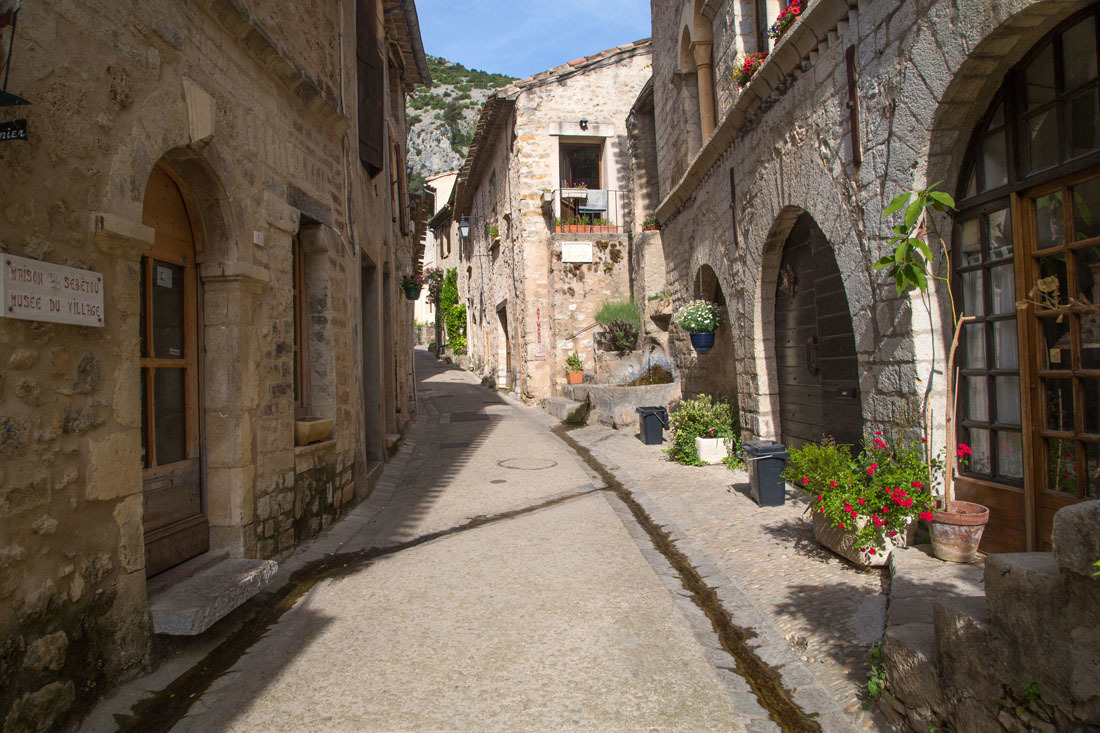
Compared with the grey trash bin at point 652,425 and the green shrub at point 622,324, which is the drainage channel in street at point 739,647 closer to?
the grey trash bin at point 652,425

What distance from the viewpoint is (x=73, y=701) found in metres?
2.62

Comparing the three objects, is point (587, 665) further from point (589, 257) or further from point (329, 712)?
point (589, 257)

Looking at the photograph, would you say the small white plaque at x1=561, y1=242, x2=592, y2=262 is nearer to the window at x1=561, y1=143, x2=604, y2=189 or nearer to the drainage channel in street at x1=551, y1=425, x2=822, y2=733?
the window at x1=561, y1=143, x2=604, y2=189

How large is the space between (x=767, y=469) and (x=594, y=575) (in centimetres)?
221

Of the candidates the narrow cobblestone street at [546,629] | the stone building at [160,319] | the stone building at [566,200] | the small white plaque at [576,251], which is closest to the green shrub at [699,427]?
the narrow cobblestone street at [546,629]

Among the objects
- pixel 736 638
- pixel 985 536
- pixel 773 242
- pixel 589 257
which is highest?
pixel 589 257

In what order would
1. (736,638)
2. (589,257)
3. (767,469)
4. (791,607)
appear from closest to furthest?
1. (736,638)
2. (791,607)
3. (767,469)
4. (589,257)

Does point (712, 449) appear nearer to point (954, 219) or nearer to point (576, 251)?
point (954, 219)

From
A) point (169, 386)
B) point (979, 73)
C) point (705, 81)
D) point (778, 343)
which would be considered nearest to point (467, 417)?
point (705, 81)

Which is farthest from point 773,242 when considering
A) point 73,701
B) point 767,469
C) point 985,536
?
point 73,701

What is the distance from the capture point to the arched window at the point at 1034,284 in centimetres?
318

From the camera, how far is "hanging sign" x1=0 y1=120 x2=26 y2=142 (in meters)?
2.36

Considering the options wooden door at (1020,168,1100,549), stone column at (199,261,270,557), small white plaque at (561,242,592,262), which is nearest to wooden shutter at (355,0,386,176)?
stone column at (199,261,270,557)

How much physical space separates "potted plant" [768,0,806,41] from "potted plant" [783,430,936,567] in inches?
147
